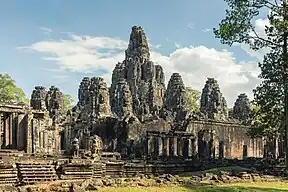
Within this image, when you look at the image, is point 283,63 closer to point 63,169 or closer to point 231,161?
point 63,169

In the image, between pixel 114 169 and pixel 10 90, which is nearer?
pixel 114 169

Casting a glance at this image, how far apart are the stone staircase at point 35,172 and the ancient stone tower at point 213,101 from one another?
3957 cm

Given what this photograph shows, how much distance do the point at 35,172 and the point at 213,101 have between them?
4236cm

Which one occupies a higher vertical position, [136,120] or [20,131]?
[136,120]

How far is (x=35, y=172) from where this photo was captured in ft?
77.9

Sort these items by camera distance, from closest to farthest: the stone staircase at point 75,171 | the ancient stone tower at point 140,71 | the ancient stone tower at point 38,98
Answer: the stone staircase at point 75,171, the ancient stone tower at point 38,98, the ancient stone tower at point 140,71

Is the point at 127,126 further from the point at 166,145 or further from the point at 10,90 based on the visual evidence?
the point at 10,90

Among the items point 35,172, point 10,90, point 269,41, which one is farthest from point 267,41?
point 10,90

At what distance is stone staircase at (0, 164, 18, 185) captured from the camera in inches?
882

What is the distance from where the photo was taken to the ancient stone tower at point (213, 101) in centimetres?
6291

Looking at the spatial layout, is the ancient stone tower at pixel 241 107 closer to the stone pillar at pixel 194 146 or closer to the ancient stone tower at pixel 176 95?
the ancient stone tower at pixel 176 95

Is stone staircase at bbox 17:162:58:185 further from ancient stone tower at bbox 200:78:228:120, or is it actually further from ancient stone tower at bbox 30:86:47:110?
ancient stone tower at bbox 200:78:228:120

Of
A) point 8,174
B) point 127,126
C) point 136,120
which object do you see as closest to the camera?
point 8,174

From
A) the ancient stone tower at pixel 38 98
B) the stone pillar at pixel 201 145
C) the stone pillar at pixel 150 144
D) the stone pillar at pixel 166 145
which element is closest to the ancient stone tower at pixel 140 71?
the ancient stone tower at pixel 38 98
